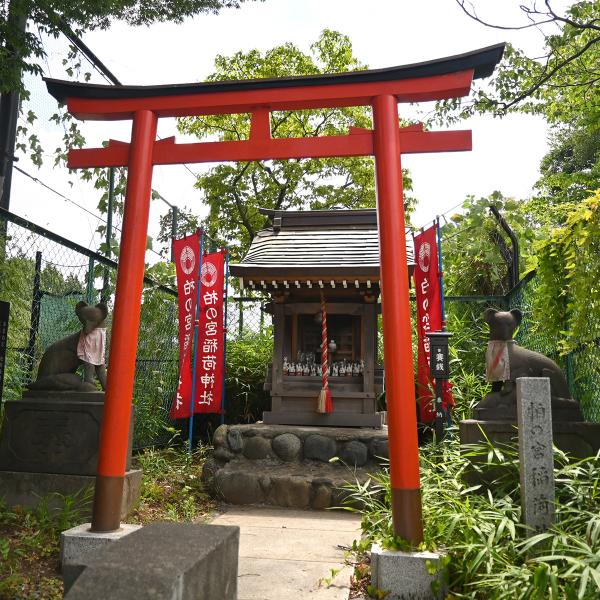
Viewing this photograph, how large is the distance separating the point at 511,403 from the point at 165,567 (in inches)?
164

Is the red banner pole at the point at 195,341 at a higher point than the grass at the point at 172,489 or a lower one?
higher

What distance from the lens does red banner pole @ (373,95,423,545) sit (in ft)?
13.0

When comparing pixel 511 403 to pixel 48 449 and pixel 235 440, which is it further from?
pixel 48 449

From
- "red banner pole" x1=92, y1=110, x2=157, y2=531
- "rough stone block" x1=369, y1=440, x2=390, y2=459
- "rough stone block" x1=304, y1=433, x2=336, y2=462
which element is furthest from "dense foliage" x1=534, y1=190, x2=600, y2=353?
"red banner pole" x1=92, y1=110, x2=157, y2=531

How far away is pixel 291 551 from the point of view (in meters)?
5.07

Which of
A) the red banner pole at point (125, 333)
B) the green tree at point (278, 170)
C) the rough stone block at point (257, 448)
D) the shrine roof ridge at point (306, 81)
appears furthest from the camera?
the green tree at point (278, 170)

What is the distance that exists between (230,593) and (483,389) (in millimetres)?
6868

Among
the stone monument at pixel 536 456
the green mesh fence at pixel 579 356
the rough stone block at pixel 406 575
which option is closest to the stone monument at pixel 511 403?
the green mesh fence at pixel 579 356

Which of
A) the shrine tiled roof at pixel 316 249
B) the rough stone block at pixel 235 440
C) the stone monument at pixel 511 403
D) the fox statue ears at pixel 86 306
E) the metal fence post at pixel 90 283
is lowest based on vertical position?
the rough stone block at pixel 235 440

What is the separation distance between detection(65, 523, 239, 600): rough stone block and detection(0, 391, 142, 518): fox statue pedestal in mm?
2926

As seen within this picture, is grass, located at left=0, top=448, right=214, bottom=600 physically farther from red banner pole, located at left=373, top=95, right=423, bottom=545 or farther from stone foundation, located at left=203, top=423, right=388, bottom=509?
red banner pole, located at left=373, top=95, right=423, bottom=545

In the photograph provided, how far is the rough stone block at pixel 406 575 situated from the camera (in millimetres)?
3619

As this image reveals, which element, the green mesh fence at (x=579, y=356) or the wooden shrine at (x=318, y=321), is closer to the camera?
the green mesh fence at (x=579, y=356)

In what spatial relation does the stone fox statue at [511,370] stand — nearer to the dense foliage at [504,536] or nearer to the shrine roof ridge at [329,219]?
the dense foliage at [504,536]
